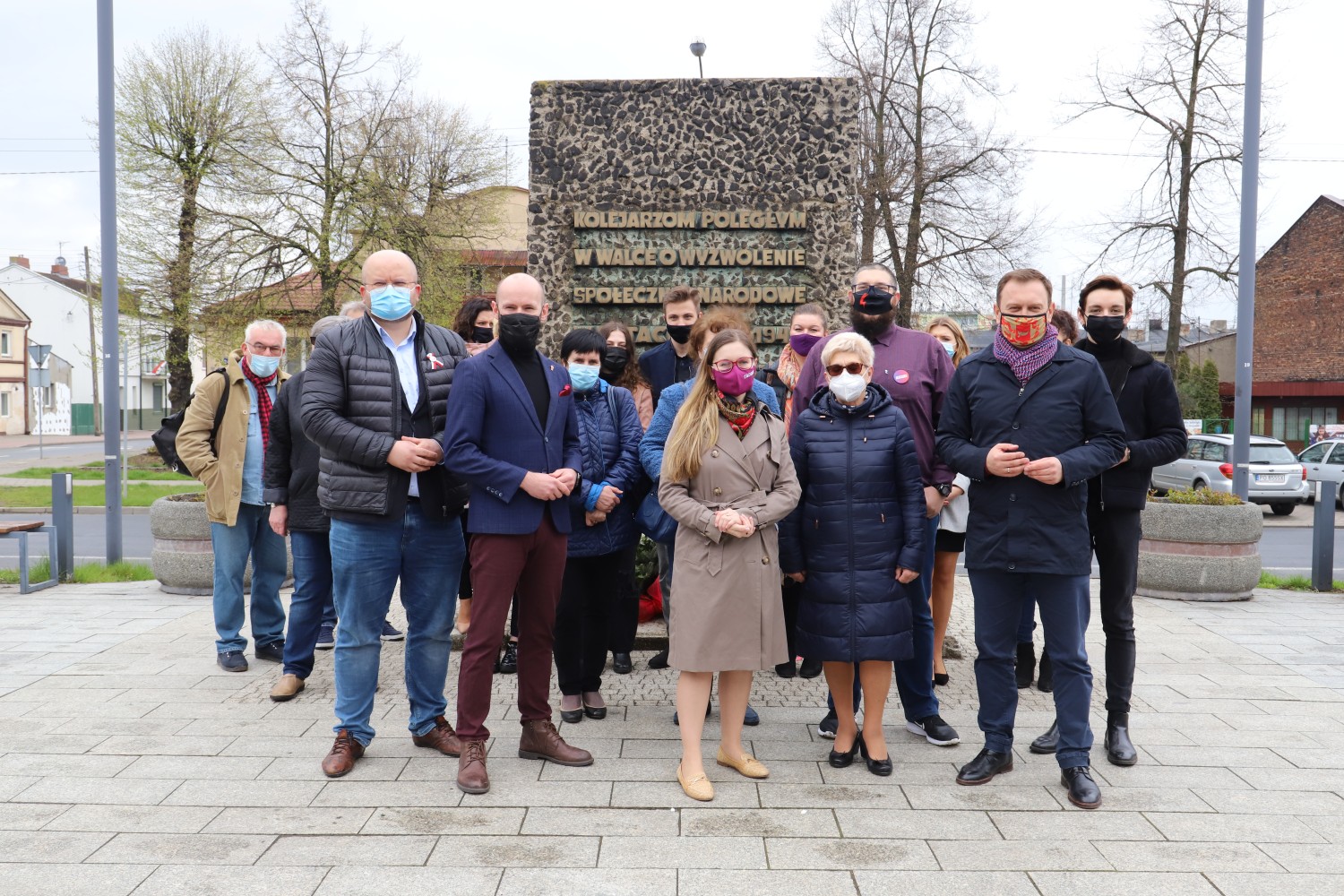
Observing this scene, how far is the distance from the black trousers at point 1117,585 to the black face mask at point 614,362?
8.54 ft

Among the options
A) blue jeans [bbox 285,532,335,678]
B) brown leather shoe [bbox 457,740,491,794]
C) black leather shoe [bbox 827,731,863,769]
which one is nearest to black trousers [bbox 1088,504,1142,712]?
black leather shoe [bbox 827,731,863,769]

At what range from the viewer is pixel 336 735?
4.62 meters

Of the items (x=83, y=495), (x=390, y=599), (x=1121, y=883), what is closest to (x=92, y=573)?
(x=390, y=599)

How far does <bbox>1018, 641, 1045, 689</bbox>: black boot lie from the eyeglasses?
260 cm

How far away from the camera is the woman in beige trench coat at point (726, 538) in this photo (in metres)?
4.31

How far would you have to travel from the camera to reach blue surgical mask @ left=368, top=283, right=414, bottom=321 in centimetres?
456

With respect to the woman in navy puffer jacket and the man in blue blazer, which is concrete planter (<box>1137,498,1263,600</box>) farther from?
the man in blue blazer

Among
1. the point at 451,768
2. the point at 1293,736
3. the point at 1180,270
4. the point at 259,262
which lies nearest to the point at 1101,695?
the point at 1293,736

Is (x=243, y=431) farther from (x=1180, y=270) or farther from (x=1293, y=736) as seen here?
(x=1180, y=270)

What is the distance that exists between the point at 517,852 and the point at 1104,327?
3269mm

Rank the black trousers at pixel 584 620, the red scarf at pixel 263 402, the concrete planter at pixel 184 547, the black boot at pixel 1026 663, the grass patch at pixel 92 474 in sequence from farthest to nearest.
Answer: the grass patch at pixel 92 474 → the concrete planter at pixel 184 547 → the red scarf at pixel 263 402 → the black boot at pixel 1026 663 → the black trousers at pixel 584 620

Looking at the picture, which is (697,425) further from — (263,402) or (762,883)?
(263,402)

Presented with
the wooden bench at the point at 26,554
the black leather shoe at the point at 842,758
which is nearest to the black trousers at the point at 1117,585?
the black leather shoe at the point at 842,758

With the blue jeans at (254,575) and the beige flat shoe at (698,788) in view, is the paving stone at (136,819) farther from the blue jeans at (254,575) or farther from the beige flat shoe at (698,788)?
the blue jeans at (254,575)
